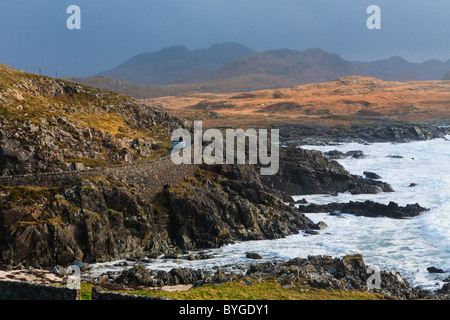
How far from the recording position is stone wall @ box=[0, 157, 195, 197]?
3966 centimetres

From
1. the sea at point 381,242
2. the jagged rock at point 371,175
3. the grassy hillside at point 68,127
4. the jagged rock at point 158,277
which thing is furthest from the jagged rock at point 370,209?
the jagged rock at point 158,277

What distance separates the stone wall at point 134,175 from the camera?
39.7 meters

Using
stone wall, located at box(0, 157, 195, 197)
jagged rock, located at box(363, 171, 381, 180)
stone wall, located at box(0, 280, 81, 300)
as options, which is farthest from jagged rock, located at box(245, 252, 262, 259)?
jagged rock, located at box(363, 171, 381, 180)

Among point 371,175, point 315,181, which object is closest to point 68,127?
point 315,181

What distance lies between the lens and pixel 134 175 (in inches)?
1844

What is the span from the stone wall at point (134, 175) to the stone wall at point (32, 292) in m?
15.7

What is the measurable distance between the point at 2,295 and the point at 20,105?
106ft

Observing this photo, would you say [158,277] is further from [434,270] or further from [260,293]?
[434,270]

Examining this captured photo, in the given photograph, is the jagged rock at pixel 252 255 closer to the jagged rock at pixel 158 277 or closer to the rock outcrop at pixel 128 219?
the rock outcrop at pixel 128 219

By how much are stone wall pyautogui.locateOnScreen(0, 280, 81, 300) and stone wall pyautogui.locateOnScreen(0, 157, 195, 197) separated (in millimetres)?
15687

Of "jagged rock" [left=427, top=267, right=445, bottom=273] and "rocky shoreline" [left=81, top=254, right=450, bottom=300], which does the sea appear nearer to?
"jagged rock" [left=427, top=267, right=445, bottom=273]

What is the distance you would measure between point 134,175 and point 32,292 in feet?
75.9
